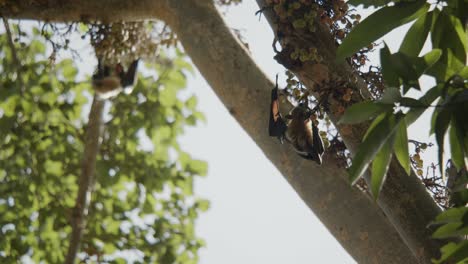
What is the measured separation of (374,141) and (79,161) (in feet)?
11.4

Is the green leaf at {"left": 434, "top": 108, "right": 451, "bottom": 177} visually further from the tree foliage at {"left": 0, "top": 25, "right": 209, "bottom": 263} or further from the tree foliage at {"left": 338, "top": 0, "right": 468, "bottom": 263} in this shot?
the tree foliage at {"left": 0, "top": 25, "right": 209, "bottom": 263}

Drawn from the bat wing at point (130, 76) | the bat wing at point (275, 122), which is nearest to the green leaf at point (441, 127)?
the bat wing at point (275, 122)

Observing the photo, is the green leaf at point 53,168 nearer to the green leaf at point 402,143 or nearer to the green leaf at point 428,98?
the green leaf at point 402,143

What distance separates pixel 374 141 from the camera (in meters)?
1.65

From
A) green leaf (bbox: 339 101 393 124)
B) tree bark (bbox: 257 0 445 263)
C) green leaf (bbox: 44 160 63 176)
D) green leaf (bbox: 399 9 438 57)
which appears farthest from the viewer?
green leaf (bbox: 44 160 63 176)

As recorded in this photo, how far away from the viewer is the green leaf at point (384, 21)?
71.6 inches

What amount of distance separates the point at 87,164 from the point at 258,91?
90 centimetres

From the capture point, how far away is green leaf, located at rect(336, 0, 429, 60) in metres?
1.82

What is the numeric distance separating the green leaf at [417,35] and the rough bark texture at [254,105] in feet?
2.54

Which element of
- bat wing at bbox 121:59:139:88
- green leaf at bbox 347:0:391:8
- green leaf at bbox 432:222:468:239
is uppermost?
bat wing at bbox 121:59:139:88

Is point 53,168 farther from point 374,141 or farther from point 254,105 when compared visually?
point 374,141

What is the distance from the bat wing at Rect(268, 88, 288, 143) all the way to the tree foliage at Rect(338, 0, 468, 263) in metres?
0.84

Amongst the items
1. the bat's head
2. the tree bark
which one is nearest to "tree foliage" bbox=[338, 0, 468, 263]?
the tree bark

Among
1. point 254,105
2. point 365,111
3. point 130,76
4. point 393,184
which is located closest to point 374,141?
point 365,111
